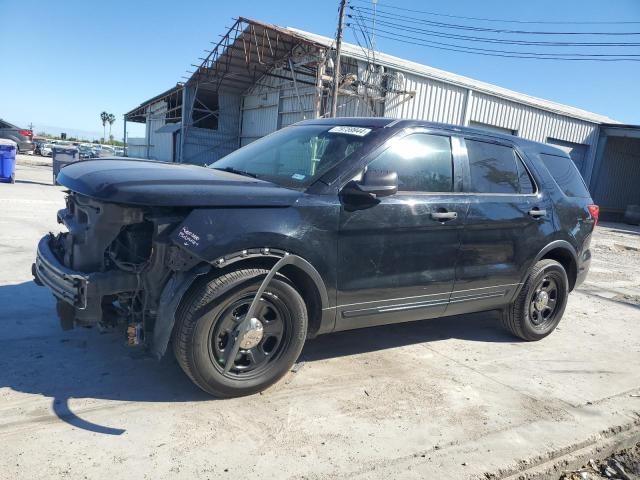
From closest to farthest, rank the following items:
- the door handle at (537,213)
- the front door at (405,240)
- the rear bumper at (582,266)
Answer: the front door at (405,240) → the door handle at (537,213) → the rear bumper at (582,266)

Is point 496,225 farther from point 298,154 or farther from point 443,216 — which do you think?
point 298,154

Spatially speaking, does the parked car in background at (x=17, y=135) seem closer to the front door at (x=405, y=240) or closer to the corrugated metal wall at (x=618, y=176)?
the front door at (x=405, y=240)

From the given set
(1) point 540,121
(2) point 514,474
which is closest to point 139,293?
(2) point 514,474

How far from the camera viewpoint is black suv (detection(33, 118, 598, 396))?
2.96 meters

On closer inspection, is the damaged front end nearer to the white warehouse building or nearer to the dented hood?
the dented hood

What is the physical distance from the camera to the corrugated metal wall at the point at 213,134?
2530 cm

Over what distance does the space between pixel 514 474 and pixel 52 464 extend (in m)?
2.41

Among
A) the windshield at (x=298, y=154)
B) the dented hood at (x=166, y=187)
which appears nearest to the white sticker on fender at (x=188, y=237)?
the dented hood at (x=166, y=187)

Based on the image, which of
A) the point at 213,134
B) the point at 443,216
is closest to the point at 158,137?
the point at 213,134

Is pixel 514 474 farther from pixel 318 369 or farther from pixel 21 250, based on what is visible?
pixel 21 250

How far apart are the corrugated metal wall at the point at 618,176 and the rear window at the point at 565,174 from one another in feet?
72.4

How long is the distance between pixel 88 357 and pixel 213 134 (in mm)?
23680

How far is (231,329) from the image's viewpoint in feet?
10.4

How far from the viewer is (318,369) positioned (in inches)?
152
